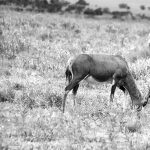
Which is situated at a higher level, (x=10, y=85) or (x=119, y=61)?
(x=119, y=61)

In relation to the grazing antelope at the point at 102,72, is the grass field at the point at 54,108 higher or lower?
lower

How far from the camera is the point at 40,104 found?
1026 centimetres

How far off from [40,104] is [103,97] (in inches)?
83.1

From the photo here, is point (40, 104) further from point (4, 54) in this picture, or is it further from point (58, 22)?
point (58, 22)

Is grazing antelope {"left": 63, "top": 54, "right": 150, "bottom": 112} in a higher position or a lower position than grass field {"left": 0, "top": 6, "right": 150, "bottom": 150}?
higher

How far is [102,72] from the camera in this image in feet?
34.3

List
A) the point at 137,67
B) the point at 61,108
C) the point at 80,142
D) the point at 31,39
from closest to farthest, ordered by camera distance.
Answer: the point at 80,142, the point at 61,108, the point at 137,67, the point at 31,39

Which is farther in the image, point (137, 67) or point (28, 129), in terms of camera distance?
point (137, 67)

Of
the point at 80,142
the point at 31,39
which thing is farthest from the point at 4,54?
the point at 80,142

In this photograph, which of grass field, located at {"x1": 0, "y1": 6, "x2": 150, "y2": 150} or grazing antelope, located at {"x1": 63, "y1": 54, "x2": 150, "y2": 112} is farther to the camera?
grazing antelope, located at {"x1": 63, "y1": 54, "x2": 150, "y2": 112}

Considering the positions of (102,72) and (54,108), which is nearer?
(54,108)

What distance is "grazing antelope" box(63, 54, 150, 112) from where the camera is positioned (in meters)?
9.99

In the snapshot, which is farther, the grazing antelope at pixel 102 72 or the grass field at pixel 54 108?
the grazing antelope at pixel 102 72

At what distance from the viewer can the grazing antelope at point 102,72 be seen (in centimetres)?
999
